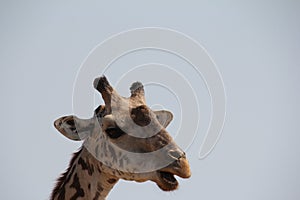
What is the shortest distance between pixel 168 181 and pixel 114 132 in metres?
1.20

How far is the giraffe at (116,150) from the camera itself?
23.7 ft

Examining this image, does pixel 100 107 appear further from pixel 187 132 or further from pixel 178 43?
pixel 178 43

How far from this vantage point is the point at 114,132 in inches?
309

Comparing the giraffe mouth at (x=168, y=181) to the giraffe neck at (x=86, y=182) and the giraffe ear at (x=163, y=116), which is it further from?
the giraffe ear at (x=163, y=116)

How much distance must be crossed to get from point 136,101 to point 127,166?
1320mm

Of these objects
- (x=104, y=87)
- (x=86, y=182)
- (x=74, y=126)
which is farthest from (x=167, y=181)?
(x=104, y=87)

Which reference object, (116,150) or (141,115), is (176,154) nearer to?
(141,115)

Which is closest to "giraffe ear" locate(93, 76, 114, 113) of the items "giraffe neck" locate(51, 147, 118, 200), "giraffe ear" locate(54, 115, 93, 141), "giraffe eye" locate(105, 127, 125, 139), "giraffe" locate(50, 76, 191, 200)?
"giraffe" locate(50, 76, 191, 200)

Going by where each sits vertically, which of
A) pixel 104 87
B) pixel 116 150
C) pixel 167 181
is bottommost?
pixel 167 181

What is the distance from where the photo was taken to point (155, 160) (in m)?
7.30

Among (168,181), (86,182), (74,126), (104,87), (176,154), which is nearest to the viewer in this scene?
(176,154)

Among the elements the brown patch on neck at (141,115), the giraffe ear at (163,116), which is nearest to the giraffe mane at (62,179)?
the brown patch on neck at (141,115)

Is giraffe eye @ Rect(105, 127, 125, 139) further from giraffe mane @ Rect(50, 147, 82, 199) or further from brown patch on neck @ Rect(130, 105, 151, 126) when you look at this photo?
giraffe mane @ Rect(50, 147, 82, 199)

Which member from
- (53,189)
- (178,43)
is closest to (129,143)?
(53,189)
